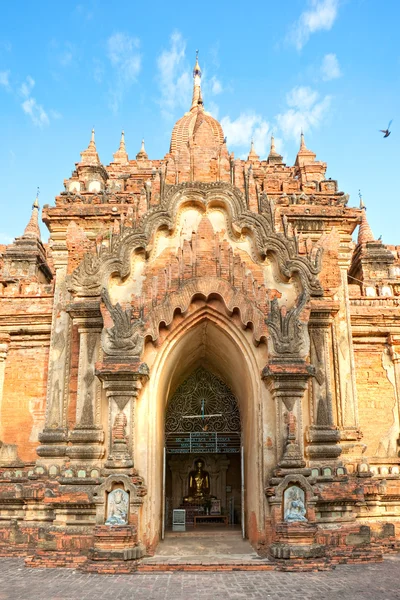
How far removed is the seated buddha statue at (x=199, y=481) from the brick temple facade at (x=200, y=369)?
629 cm

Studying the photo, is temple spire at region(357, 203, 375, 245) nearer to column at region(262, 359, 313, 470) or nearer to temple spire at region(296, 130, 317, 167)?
temple spire at region(296, 130, 317, 167)

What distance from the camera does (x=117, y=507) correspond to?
11531 mm

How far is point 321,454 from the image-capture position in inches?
519

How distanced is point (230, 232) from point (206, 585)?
8057 millimetres

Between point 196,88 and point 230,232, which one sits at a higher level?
point 196,88

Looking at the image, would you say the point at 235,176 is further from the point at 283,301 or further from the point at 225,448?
the point at 225,448

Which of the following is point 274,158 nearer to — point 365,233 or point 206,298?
point 365,233

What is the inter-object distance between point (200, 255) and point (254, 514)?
20.7 ft

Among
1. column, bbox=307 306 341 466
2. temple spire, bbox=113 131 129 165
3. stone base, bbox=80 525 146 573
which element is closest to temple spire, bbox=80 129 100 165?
temple spire, bbox=113 131 129 165

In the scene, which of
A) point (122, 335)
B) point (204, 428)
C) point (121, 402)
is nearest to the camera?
point (121, 402)

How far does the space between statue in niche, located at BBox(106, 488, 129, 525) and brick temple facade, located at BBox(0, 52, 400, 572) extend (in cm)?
11

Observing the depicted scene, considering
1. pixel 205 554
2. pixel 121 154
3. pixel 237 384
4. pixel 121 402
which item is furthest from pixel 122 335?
pixel 121 154

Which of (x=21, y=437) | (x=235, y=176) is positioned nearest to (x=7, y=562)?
(x=21, y=437)

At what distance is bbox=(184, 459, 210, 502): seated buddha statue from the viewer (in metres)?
21.9
